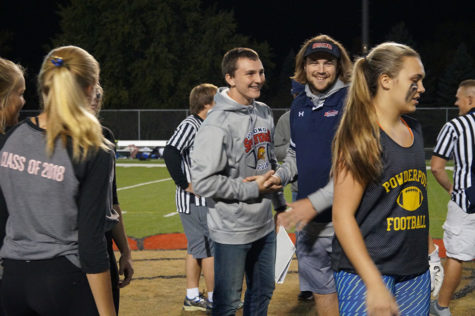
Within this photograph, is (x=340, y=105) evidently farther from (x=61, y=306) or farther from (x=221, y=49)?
(x=221, y=49)

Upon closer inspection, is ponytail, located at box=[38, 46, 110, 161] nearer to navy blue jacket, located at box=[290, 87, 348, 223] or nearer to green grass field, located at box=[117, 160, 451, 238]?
navy blue jacket, located at box=[290, 87, 348, 223]

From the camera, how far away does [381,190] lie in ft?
7.80

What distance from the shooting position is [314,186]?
3.80 metres

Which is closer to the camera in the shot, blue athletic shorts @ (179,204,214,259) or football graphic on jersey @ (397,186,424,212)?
football graphic on jersey @ (397,186,424,212)

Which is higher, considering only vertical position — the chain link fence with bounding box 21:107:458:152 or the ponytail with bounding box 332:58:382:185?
the ponytail with bounding box 332:58:382:185

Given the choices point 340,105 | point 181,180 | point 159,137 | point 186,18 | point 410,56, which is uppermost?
point 186,18

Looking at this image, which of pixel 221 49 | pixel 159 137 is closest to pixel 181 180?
pixel 159 137

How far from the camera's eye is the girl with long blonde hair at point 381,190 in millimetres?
2328

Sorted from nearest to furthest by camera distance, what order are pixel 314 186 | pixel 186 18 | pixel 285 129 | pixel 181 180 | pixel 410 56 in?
1. pixel 410 56
2. pixel 314 186
3. pixel 181 180
4. pixel 285 129
5. pixel 186 18

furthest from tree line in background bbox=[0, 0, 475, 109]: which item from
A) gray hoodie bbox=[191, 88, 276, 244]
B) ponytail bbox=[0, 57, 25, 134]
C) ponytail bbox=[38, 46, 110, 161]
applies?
ponytail bbox=[38, 46, 110, 161]

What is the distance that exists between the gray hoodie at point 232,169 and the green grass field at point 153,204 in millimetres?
5406

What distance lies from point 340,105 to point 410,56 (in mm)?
1415

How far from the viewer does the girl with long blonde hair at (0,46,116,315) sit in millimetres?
2227

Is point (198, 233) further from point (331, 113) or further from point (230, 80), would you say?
point (331, 113)
